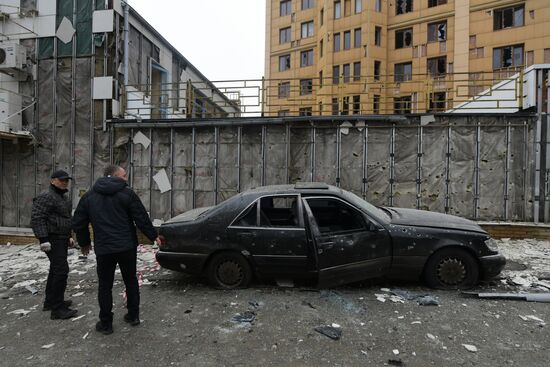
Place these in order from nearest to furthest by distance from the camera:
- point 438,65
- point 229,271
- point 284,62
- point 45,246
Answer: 1. point 45,246
2. point 229,271
3. point 438,65
4. point 284,62

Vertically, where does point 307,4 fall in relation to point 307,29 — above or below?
above

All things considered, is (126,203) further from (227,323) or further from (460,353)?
(460,353)

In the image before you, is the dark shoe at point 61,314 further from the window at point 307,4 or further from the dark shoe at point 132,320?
the window at point 307,4

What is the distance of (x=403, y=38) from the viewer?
2767 centimetres

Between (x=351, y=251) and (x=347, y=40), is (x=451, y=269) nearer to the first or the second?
(x=351, y=251)

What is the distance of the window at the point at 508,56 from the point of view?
890 inches

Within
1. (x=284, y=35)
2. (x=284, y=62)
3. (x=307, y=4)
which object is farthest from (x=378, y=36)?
(x=284, y=35)

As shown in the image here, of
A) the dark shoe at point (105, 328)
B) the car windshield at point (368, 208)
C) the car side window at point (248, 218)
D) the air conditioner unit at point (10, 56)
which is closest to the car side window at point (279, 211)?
the car side window at point (248, 218)

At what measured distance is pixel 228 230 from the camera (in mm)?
5051

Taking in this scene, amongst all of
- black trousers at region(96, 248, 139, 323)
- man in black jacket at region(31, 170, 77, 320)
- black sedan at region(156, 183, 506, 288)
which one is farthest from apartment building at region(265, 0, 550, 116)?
black trousers at region(96, 248, 139, 323)

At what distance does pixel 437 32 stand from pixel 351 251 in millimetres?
26379

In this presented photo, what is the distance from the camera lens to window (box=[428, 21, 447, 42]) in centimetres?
2558

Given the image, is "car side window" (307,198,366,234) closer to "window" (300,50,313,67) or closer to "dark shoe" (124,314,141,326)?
"dark shoe" (124,314,141,326)

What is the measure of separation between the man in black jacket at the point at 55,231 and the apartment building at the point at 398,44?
1673 cm
